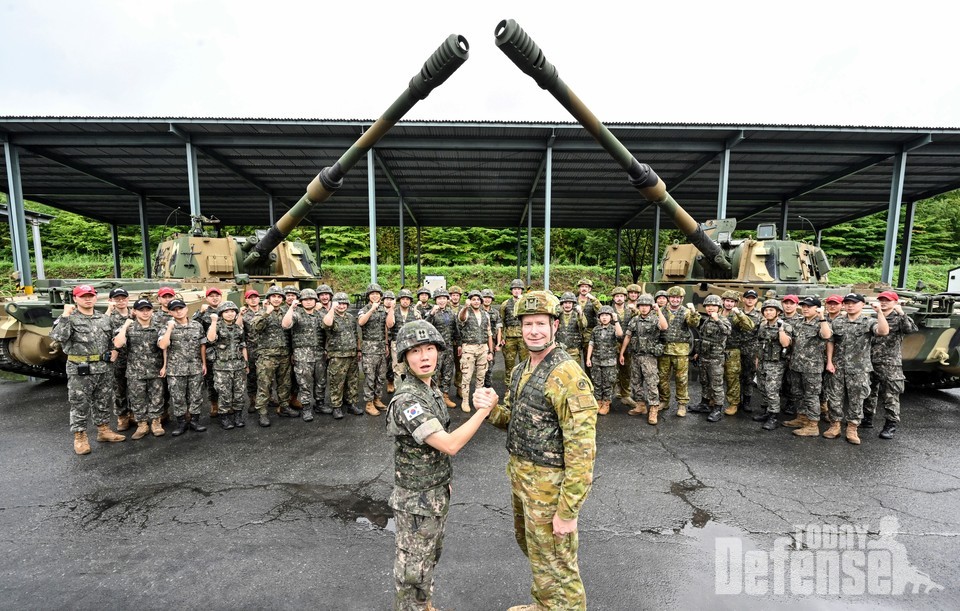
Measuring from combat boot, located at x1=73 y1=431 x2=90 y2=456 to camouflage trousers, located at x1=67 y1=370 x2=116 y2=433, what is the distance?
48mm

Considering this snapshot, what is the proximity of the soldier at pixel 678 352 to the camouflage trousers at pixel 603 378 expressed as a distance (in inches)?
25.4

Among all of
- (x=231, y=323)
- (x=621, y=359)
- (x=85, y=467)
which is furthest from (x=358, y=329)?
(x=621, y=359)

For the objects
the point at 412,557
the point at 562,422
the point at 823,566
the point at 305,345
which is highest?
the point at 562,422

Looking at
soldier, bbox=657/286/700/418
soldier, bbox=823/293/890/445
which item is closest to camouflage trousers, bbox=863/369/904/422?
soldier, bbox=823/293/890/445

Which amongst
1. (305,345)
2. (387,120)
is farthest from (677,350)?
(305,345)

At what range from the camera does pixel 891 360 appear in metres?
5.62

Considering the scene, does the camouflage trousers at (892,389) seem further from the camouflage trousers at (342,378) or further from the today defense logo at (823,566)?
the camouflage trousers at (342,378)

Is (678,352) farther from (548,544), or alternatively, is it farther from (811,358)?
(548,544)

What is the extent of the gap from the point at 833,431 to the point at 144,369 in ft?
28.6

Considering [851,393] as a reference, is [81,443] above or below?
below

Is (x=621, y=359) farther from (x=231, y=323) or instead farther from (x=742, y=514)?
(x=231, y=323)

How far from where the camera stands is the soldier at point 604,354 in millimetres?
6438

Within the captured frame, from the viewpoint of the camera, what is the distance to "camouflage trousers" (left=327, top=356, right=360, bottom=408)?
6.29m

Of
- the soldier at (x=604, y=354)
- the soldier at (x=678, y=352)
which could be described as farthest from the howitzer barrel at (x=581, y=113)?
the soldier at (x=604, y=354)
